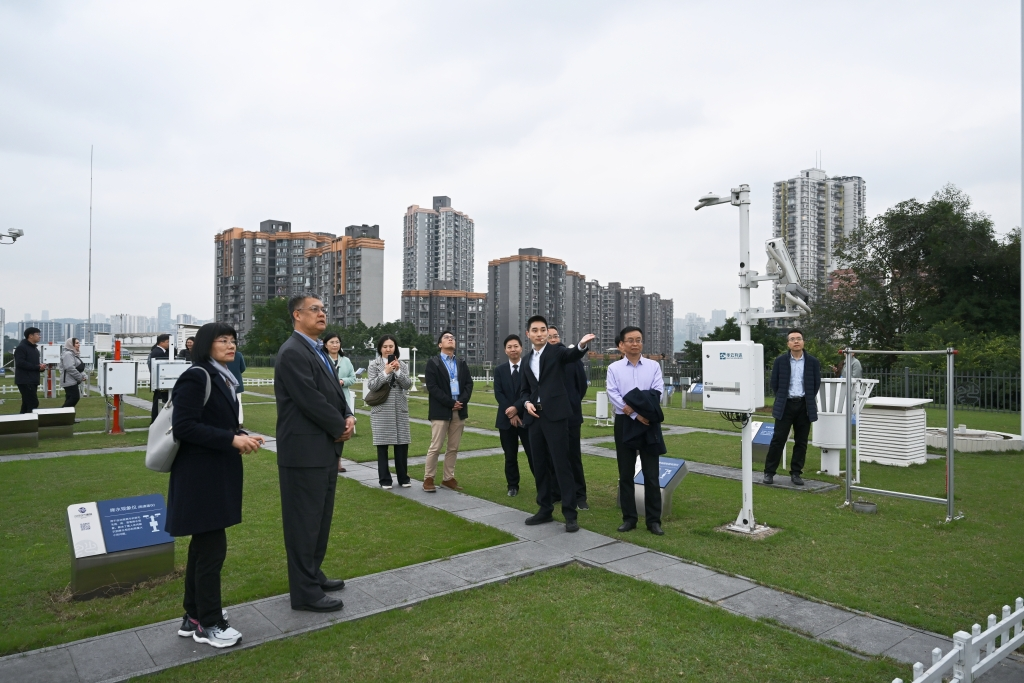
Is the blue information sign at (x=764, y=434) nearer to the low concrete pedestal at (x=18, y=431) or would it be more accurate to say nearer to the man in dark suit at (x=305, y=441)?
the man in dark suit at (x=305, y=441)

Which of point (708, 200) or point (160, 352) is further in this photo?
point (160, 352)

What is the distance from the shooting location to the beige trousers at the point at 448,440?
7785 millimetres

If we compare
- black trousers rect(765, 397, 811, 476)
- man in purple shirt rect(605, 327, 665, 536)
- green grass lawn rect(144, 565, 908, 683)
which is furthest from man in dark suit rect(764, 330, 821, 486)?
green grass lawn rect(144, 565, 908, 683)

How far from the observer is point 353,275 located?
93125 mm

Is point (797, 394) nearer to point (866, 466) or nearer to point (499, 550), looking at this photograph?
point (866, 466)

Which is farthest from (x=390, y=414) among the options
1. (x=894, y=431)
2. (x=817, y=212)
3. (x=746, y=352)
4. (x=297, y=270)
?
(x=297, y=270)

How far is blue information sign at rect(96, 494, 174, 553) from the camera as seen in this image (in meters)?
4.50

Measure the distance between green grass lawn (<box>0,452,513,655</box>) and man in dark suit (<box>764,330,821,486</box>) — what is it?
4.46m

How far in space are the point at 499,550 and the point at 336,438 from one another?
190 centimetres

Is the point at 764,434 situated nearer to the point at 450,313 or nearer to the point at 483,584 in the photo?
the point at 483,584

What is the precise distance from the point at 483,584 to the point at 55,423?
1148 cm

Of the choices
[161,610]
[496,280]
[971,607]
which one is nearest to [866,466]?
[971,607]

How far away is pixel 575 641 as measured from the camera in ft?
11.9

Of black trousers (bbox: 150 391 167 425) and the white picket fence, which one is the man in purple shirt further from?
black trousers (bbox: 150 391 167 425)
